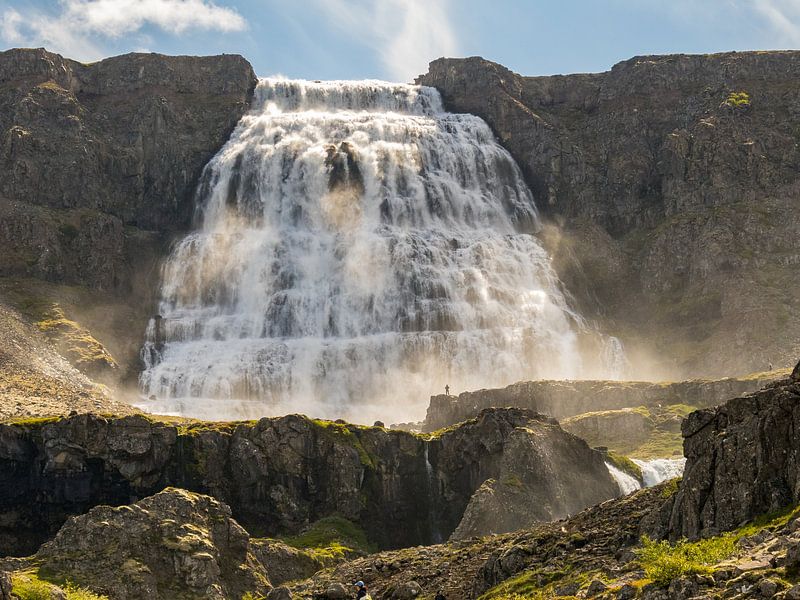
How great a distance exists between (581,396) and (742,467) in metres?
87.0

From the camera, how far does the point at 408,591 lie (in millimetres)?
52719

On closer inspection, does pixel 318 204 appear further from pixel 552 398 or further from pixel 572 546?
pixel 572 546

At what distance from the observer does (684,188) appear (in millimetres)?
180625

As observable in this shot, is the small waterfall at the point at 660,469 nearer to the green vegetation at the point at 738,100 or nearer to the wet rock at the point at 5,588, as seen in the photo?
the wet rock at the point at 5,588

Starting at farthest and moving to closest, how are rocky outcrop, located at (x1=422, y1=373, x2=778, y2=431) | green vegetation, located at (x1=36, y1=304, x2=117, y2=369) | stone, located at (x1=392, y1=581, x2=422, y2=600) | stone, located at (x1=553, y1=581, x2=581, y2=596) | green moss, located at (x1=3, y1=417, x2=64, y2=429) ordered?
green vegetation, located at (x1=36, y1=304, x2=117, y2=369)
rocky outcrop, located at (x1=422, y1=373, x2=778, y2=431)
green moss, located at (x1=3, y1=417, x2=64, y2=429)
stone, located at (x1=392, y1=581, x2=422, y2=600)
stone, located at (x1=553, y1=581, x2=581, y2=596)

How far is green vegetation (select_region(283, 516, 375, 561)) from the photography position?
272ft

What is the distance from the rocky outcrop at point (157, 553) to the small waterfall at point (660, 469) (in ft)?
145

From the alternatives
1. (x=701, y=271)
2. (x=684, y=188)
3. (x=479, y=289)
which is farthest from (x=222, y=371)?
(x=684, y=188)

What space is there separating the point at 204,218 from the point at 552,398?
253 ft

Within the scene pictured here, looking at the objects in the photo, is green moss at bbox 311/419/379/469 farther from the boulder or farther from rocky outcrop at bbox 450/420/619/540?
the boulder

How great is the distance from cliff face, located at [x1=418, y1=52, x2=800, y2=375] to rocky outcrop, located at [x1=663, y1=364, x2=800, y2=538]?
97954 millimetres

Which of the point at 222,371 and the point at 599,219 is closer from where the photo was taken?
the point at 222,371

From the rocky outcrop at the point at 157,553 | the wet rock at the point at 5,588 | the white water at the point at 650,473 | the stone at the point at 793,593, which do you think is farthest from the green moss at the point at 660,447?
the stone at the point at 793,593

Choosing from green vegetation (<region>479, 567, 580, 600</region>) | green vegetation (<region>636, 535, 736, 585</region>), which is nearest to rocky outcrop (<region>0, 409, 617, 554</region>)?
green vegetation (<region>479, 567, 580, 600</region>)
